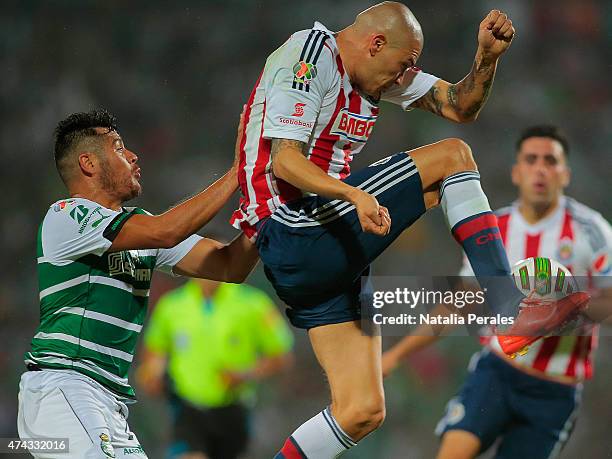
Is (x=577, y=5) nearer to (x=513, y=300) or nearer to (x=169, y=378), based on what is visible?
(x=169, y=378)

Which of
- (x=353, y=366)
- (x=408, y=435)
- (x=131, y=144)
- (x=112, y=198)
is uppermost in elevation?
(x=131, y=144)

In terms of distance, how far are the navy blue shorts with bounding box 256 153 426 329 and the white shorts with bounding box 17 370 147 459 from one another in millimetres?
617

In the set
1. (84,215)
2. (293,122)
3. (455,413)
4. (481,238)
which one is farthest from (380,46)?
(455,413)

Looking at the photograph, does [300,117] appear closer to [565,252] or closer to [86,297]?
[86,297]

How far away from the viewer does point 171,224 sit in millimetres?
2816

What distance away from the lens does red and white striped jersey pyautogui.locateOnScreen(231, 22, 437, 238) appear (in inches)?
105

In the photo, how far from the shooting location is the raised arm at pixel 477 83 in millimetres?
2750

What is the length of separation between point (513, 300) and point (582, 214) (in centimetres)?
204

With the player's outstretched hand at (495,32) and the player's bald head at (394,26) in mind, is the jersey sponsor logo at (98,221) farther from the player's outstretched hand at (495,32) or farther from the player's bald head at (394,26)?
the player's outstretched hand at (495,32)

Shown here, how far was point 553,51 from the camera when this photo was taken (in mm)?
5973

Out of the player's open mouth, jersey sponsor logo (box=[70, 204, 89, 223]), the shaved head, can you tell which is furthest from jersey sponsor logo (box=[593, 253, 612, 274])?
jersey sponsor logo (box=[70, 204, 89, 223])

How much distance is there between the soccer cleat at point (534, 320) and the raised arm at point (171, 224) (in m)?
0.91

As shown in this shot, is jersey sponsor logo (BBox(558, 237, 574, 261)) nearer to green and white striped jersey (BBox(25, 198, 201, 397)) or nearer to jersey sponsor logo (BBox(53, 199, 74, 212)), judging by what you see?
green and white striped jersey (BBox(25, 198, 201, 397))

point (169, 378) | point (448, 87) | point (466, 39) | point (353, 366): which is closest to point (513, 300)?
point (353, 366)
